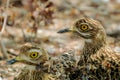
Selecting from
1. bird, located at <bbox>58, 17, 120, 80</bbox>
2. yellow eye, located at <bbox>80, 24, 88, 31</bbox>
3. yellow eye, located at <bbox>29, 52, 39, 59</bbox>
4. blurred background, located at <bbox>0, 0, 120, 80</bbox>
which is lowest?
blurred background, located at <bbox>0, 0, 120, 80</bbox>

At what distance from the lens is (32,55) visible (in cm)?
629

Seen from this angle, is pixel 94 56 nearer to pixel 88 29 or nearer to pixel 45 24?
pixel 88 29

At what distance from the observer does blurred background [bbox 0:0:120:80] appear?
860 cm

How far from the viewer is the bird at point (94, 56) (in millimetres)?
6824

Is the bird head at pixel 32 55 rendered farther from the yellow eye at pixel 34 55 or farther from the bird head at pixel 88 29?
the bird head at pixel 88 29

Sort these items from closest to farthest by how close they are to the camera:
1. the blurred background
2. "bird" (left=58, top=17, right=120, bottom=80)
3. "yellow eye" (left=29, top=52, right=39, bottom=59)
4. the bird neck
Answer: "yellow eye" (left=29, top=52, right=39, bottom=59), "bird" (left=58, top=17, right=120, bottom=80), the bird neck, the blurred background

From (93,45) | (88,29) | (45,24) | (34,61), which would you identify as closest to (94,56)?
(93,45)

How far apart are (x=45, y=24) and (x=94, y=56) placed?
225 centimetres

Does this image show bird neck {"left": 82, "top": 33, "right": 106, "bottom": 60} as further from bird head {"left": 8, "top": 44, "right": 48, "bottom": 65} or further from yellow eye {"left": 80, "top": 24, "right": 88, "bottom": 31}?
bird head {"left": 8, "top": 44, "right": 48, "bottom": 65}

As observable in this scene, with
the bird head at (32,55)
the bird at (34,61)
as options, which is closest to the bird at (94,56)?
the bird at (34,61)

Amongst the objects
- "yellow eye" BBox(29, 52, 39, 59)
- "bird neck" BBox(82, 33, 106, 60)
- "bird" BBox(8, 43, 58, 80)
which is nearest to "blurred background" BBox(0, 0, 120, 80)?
"bird neck" BBox(82, 33, 106, 60)

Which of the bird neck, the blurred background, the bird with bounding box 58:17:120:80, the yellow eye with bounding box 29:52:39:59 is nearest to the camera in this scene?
the yellow eye with bounding box 29:52:39:59

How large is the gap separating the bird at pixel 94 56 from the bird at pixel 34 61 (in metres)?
0.47

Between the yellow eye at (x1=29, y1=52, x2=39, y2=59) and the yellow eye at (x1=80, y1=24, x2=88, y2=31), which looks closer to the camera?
the yellow eye at (x1=29, y1=52, x2=39, y2=59)
